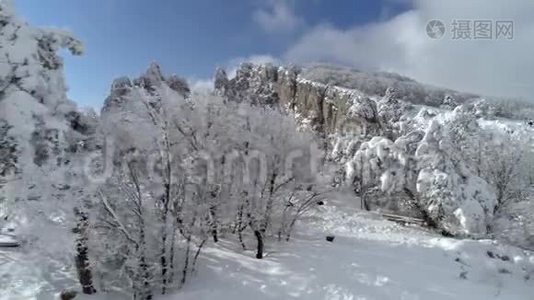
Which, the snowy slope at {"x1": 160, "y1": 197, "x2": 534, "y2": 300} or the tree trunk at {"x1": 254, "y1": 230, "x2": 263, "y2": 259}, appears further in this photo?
the tree trunk at {"x1": 254, "y1": 230, "x2": 263, "y2": 259}

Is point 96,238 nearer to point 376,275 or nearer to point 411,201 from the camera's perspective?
point 376,275

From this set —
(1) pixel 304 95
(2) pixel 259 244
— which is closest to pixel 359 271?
(2) pixel 259 244

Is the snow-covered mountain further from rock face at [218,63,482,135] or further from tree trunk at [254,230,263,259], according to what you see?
rock face at [218,63,482,135]

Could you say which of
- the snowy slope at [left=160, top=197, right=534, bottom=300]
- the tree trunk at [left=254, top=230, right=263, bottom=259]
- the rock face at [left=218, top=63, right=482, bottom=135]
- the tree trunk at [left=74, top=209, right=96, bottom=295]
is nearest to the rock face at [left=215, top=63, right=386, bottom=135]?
the rock face at [left=218, top=63, right=482, bottom=135]

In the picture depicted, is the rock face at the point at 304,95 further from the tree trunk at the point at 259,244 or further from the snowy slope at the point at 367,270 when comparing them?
the tree trunk at the point at 259,244

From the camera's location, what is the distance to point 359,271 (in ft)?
52.6

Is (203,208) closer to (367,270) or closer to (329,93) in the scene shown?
(367,270)

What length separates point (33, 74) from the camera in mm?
10820

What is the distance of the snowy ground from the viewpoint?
14.9m

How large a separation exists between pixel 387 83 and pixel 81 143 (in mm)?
71120

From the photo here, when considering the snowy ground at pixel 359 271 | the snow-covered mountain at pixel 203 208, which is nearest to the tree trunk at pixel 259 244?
the snow-covered mountain at pixel 203 208

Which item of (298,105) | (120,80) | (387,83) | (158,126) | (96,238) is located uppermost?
(387,83)

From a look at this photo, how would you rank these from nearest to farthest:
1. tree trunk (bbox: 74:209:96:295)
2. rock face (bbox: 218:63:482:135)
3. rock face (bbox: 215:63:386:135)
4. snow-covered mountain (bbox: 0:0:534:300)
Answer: snow-covered mountain (bbox: 0:0:534:300) < tree trunk (bbox: 74:209:96:295) < rock face (bbox: 218:63:482:135) < rock face (bbox: 215:63:386:135)

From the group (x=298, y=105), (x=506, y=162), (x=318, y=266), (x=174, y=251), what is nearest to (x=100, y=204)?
(x=174, y=251)
